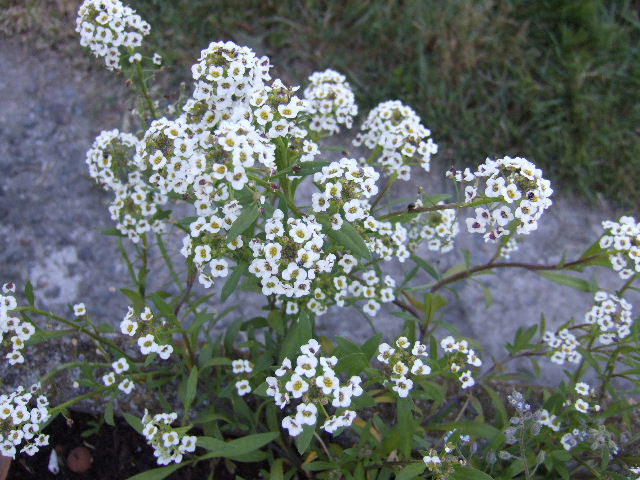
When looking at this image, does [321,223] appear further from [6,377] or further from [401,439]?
[6,377]

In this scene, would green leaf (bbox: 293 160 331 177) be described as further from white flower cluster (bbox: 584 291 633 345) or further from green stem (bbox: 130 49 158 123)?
white flower cluster (bbox: 584 291 633 345)

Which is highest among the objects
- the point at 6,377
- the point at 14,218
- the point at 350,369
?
the point at 14,218

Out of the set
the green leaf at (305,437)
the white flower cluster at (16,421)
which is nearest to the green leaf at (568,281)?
the green leaf at (305,437)

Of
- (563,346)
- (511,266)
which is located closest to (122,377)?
(511,266)

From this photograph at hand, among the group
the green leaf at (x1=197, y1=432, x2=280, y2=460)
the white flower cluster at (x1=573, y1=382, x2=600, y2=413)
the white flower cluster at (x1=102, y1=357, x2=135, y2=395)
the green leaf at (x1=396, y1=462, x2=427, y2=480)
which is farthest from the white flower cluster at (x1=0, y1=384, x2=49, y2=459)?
the white flower cluster at (x1=573, y1=382, x2=600, y2=413)

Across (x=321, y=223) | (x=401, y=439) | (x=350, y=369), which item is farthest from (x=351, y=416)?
(x=321, y=223)
